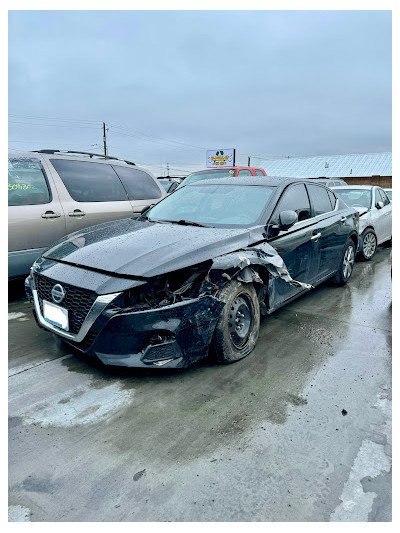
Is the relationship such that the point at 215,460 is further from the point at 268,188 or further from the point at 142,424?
the point at 268,188

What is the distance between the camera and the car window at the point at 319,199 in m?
4.63

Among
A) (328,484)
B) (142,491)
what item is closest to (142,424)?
(142,491)

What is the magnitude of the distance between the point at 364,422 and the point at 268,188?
2.49m

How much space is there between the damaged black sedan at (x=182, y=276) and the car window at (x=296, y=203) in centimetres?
2

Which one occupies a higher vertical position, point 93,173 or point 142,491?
point 93,173

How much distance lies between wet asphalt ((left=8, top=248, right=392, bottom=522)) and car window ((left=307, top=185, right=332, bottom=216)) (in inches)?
72.9

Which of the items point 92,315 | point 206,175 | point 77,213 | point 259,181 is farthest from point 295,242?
point 206,175

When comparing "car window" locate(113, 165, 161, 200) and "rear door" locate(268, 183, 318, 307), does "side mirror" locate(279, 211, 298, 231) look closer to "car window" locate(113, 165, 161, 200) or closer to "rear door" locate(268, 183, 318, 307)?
"rear door" locate(268, 183, 318, 307)

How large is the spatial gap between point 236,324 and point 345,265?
308 centimetres

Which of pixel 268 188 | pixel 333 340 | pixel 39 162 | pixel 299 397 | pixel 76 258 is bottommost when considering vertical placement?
pixel 299 397

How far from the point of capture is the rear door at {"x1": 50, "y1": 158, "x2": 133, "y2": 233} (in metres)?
4.86

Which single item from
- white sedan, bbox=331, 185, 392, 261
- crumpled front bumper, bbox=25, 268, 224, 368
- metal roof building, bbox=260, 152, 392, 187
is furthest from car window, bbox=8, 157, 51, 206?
metal roof building, bbox=260, 152, 392, 187

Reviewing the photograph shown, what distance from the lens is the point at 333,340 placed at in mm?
3660

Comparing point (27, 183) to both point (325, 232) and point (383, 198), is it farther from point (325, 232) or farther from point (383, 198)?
point (383, 198)
